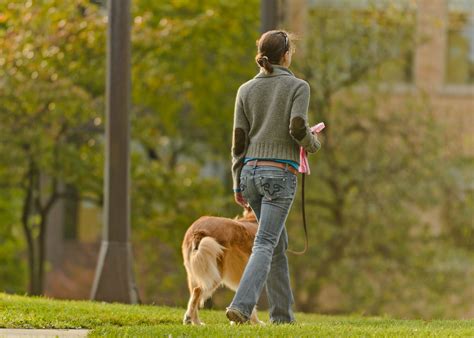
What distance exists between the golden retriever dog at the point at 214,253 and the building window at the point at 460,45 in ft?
70.1

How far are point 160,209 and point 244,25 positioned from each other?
4.02m

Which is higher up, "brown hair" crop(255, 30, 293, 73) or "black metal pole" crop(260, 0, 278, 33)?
"black metal pole" crop(260, 0, 278, 33)

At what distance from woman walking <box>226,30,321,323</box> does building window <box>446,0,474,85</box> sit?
21.5 m

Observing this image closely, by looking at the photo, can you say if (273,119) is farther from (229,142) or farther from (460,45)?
(460,45)

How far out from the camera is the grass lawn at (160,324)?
8.36m

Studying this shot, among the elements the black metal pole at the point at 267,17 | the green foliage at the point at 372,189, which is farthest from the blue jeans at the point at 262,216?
the green foliage at the point at 372,189

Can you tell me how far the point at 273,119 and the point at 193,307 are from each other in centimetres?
161

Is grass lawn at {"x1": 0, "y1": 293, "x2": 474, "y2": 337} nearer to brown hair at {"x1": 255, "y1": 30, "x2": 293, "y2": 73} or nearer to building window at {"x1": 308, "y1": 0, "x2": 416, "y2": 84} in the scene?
brown hair at {"x1": 255, "y1": 30, "x2": 293, "y2": 73}

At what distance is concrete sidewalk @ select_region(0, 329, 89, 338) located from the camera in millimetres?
8648

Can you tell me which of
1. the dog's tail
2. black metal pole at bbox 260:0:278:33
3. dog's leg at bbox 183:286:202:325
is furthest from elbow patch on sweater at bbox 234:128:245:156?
black metal pole at bbox 260:0:278:33

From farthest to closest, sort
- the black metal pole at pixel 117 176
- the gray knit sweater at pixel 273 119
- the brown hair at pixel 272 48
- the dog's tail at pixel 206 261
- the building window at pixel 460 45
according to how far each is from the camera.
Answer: the building window at pixel 460 45, the black metal pole at pixel 117 176, the dog's tail at pixel 206 261, the brown hair at pixel 272 48, the gray knit sweater at pixel 273 119

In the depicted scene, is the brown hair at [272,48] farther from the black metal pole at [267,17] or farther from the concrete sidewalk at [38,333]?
the black metal pole at [267,17]

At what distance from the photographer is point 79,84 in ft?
65.4

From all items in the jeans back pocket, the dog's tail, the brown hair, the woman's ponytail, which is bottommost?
the dog's tail
